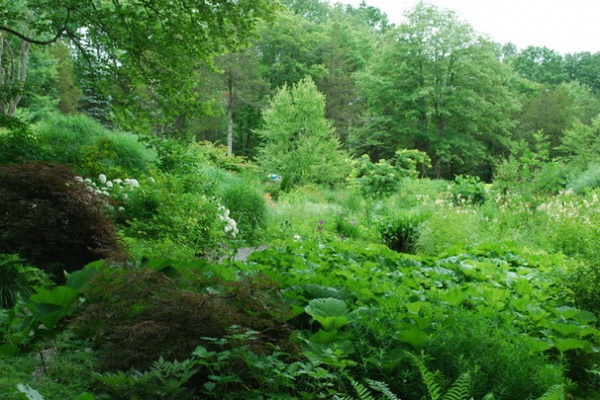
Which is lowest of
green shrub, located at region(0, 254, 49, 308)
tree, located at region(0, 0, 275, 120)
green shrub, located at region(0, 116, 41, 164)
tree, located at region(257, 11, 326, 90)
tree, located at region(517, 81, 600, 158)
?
green shrub, located at region(0, 254, 49, 308)

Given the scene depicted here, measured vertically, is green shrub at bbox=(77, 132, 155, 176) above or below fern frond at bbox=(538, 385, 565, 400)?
above

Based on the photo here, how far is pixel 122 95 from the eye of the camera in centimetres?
638

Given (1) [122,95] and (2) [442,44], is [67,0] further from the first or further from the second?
(2) [442,44]

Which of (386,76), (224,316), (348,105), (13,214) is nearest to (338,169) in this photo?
(386,76)

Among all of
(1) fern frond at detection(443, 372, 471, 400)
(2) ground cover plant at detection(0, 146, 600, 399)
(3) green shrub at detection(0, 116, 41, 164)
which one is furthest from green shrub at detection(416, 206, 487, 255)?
(3) green shrub at detection(0, 116, 41, 164)

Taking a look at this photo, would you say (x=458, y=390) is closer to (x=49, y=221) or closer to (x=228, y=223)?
(x=49, y=221)

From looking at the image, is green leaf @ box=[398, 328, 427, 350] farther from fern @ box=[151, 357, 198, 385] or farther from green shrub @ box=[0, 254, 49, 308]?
green shrub @ box=[0, 254, 49, 308]

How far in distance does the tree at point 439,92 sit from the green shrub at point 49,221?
23.5 m

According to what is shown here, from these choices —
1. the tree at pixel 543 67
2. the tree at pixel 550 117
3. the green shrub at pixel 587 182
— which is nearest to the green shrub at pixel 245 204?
the green shrub at pixel 587 182

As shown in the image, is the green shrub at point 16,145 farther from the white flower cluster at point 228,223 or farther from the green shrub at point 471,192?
the green shrub at point 471,192

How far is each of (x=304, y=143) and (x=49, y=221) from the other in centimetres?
1603

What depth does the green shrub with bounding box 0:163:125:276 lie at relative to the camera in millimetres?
4070

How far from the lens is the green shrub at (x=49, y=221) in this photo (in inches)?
160

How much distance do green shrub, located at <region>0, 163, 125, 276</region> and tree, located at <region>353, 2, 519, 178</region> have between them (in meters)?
23.5
